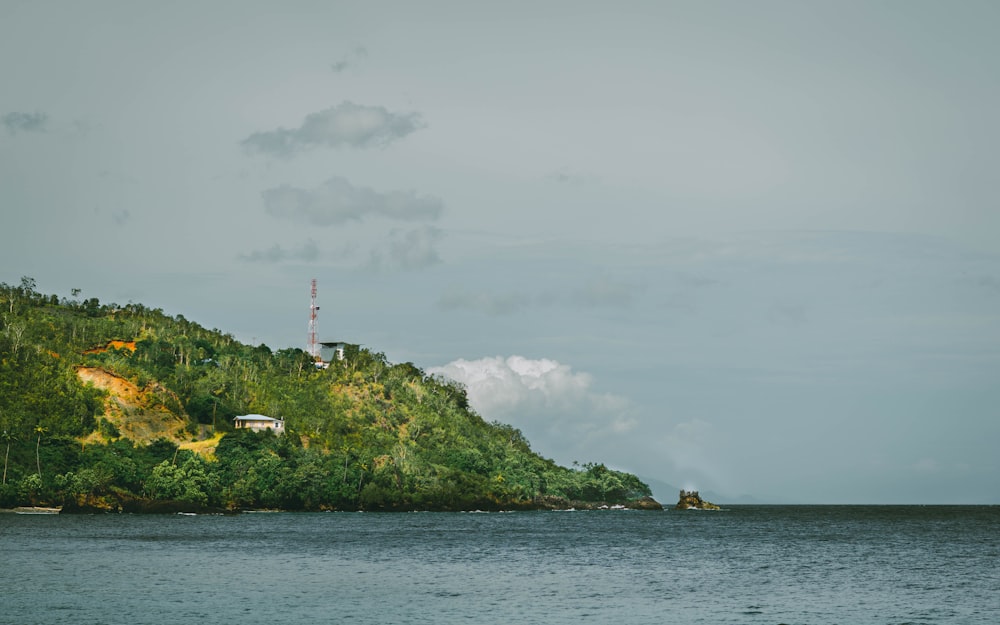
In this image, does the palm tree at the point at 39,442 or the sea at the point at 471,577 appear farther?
the palm tree at the point at 39,442

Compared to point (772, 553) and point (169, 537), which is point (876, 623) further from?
point (169, 537)

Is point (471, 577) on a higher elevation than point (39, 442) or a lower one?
lower

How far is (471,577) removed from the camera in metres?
82.8

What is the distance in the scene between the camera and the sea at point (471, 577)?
204ft

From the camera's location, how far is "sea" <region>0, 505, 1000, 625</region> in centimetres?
6206

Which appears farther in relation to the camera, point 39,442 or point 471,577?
point 39,442

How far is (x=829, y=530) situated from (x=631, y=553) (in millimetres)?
75426

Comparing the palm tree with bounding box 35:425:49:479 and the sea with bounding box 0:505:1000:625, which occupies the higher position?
the palm tree with bounding box 35:425:49:479

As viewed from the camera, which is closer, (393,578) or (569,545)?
(393,578)

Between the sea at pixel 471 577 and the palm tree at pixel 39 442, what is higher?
the palm tree at pixel 39 442

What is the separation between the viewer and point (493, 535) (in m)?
139

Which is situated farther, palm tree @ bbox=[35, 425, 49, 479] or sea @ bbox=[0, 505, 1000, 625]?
palm tree @ bbox=[35, 425, 49, 479]

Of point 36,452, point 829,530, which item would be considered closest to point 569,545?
point 829,530

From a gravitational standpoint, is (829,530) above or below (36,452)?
below
